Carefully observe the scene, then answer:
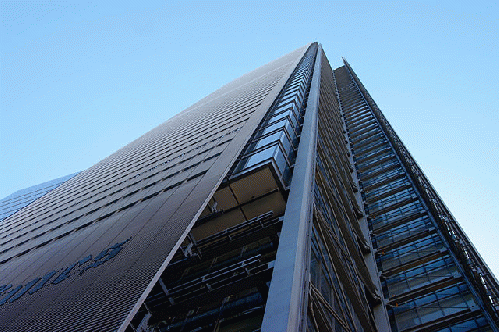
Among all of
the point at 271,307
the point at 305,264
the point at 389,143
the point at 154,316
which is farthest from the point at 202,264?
the point at 389,143

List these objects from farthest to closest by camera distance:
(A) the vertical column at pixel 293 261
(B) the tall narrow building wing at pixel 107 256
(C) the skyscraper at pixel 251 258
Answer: (C) the skyscraper at pixel 251 258, (B) the tall narrow building wing at pixel 107 256, (A) the vertical column at pixel 293 261

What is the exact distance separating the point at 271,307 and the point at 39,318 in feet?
13.1

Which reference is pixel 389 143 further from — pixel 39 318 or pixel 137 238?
pixel 39 318

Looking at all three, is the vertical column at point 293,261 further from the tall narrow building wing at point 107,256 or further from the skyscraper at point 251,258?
the tall narrow building wing at point 107,256

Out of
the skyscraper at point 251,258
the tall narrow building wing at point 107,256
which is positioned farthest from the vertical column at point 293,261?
the tall narrow building wing at point 107,256

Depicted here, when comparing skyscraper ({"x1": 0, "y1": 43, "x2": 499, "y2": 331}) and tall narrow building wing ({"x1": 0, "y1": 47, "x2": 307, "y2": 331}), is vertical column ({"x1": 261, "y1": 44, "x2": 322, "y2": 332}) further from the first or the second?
tall narrow building wing ({"x1": 0, "y1": 47, "x2": 307, "y2": 331})

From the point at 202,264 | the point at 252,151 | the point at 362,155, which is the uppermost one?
the point at 252,151

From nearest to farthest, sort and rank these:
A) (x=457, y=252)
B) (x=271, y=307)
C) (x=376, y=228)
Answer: (x=271, y=307) < (x=457, y=252) < (x=376, y=228)

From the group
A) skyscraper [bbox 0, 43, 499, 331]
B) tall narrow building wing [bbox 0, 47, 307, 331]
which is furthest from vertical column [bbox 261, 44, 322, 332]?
tall narrow building wing [bbox 0, 47, 307, 331]

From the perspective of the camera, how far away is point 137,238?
10664mm

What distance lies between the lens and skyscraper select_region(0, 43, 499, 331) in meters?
8.69

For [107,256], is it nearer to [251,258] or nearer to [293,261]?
[251,258]

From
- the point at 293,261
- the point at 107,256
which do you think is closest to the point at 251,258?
the point at 293,261

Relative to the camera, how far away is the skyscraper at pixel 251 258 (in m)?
8.69
